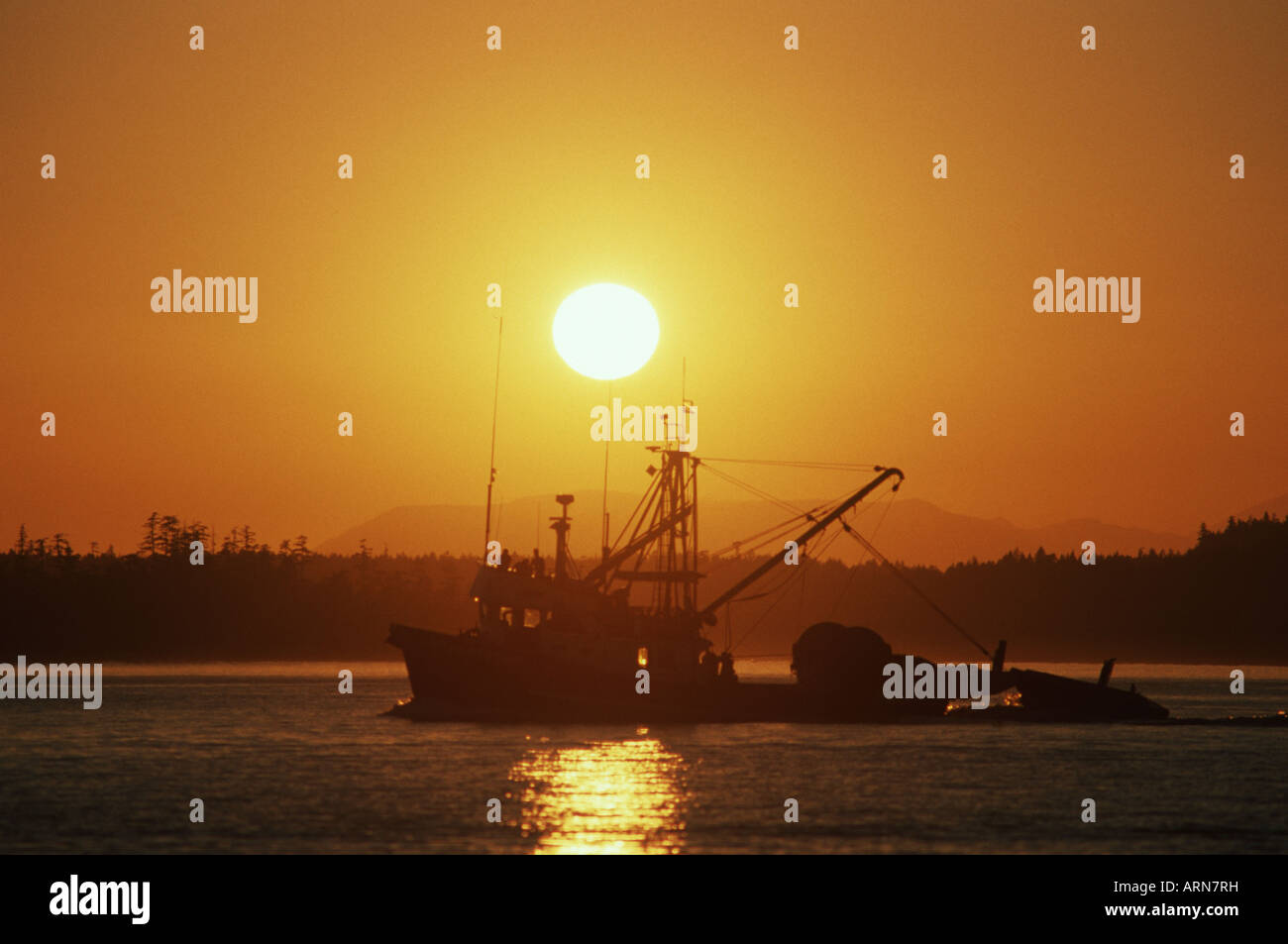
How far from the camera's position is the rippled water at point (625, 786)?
45219 mm

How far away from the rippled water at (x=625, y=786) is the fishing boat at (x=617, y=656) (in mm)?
1612

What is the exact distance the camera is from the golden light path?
144 ft

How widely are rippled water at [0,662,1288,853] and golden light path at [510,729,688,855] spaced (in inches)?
6.1

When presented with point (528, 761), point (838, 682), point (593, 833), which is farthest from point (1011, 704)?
point (593, 833)
